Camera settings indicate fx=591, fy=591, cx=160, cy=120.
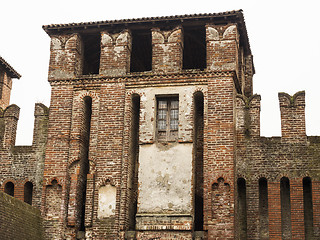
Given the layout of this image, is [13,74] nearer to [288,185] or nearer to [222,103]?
[222,103]

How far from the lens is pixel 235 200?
1762 centimetres

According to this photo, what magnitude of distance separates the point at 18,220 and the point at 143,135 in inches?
177

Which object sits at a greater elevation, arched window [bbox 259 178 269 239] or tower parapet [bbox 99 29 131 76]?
tower parapet [bbox 99 29 131 76]

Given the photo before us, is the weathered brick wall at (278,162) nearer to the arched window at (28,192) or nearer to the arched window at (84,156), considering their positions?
the arched window at (84,156)

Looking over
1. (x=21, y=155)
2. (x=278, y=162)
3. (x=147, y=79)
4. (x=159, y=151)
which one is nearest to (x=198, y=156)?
(x=159, y=151)

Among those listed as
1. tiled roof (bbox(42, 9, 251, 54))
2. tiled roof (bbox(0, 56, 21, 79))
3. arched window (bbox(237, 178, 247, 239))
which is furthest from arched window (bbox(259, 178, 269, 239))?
tiled roof (bbox(0, 56, 21, 79))

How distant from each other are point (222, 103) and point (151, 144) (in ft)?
8.20

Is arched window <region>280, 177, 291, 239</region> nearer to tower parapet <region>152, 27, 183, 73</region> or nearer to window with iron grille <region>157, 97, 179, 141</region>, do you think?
window with iron grille <region>157, 97, 179, 141</region>

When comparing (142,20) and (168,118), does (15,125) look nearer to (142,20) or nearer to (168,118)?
(168,118)

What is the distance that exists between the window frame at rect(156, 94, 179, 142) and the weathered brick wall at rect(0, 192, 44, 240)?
174 inches

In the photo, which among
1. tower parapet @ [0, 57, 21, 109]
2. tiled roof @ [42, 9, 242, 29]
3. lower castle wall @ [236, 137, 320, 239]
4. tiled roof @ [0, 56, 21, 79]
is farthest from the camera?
tower parapet @ [0, 57, 21, 109]

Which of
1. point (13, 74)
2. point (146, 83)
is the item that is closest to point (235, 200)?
point (146, 83)

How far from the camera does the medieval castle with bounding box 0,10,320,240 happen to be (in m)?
17.3

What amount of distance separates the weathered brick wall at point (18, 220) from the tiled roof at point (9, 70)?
23.3 feet
